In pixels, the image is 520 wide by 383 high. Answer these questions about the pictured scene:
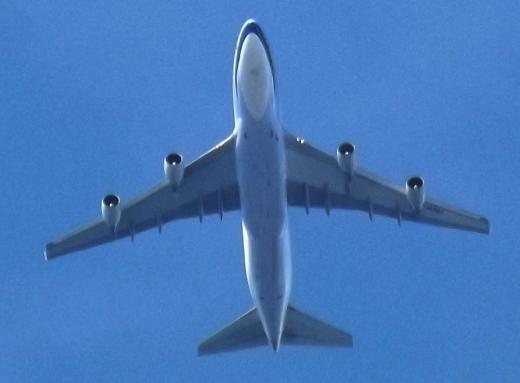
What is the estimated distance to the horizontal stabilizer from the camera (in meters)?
54.4

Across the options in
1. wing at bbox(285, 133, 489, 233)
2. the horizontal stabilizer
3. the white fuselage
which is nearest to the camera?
the white fuselage

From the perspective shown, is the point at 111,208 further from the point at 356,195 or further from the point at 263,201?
the point at 356,195

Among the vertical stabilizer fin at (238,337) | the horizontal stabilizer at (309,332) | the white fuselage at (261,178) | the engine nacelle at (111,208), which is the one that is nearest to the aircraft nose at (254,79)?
the white fuselage at (261,178)

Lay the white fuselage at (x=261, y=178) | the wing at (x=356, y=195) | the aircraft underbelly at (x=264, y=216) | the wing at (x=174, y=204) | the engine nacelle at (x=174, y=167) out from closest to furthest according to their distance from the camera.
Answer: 1. the white fuselage at (x=261, y=178)
2. the aircraft underbelly at (x=264, y=216)
3. the engine nacelle at (x=174, y=167)
4. the wing at (x=174, y=204)
5. the wing at (x=356, y=195)

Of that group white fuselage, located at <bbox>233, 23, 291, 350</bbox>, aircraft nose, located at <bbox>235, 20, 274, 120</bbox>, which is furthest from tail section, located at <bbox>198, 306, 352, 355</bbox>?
aircraft nose, located at <bbox>235, 20, 274, 120</bbox>

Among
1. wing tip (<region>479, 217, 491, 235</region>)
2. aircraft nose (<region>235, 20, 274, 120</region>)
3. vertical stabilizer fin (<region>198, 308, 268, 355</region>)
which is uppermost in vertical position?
aircraft nose (<region>235, 20, 274, 120</region>)

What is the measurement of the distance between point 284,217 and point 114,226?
7070 millimetres

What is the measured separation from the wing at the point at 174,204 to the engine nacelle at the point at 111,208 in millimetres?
1336

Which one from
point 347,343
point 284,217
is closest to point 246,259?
point 284,217

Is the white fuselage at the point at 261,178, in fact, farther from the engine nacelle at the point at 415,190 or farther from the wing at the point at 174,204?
the engine nacelle at the point at 415,190

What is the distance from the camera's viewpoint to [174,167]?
169 ft

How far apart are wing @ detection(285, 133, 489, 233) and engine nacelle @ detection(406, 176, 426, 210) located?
856 mm

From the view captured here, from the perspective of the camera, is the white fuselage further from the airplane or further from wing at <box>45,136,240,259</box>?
wing at <box>45,136,240,259</box>

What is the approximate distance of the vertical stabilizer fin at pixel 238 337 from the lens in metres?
54.2
